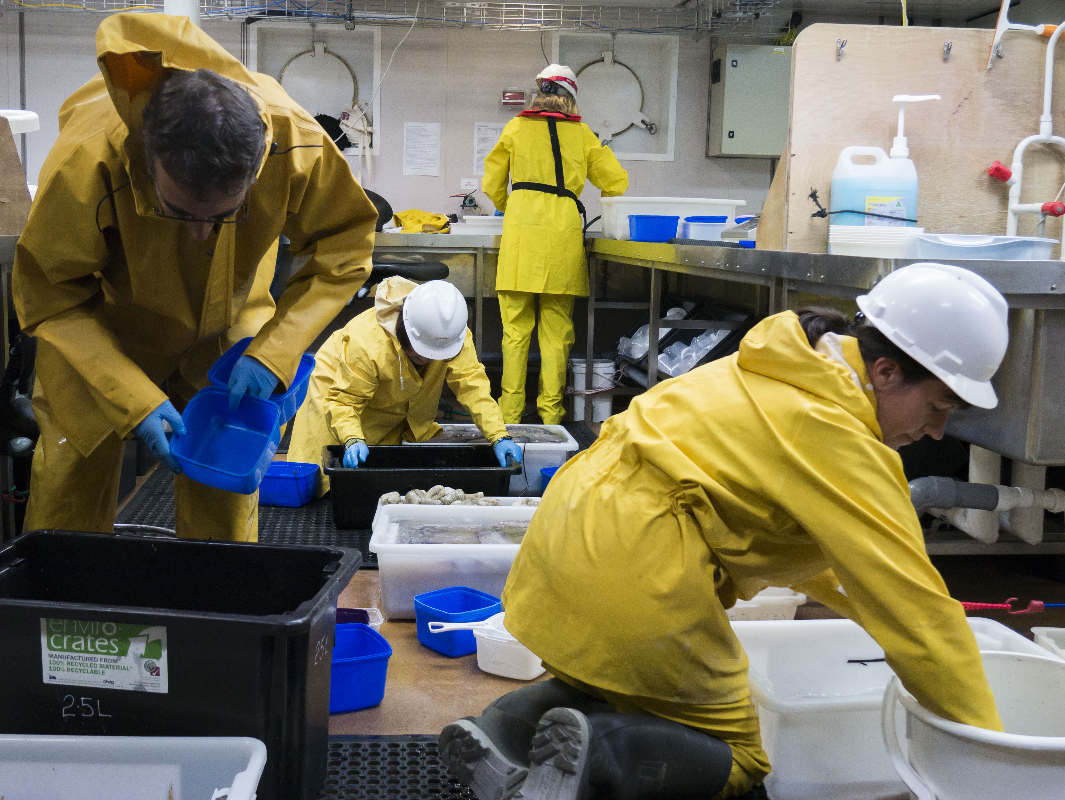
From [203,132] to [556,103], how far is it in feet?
10.6

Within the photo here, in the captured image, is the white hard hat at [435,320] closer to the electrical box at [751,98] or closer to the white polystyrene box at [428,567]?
the white polystyrene box at [428,567]

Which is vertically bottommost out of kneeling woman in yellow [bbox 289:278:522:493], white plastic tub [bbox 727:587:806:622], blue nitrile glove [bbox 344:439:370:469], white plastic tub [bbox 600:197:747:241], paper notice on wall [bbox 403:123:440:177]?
white plastic tub [bbox 727:587:806:622]

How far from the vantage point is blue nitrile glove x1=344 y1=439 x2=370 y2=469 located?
283 centimetres

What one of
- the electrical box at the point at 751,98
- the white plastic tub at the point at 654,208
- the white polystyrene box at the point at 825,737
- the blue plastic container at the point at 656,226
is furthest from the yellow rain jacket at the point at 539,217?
the white polystyrene box at the point at 825,737

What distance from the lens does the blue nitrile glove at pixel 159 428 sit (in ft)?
5.37

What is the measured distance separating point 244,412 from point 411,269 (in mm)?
2705

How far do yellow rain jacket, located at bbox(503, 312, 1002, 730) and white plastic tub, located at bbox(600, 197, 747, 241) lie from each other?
8.37ft

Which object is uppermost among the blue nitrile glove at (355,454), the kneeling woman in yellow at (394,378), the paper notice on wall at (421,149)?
the paper notice on wall at (421,149)

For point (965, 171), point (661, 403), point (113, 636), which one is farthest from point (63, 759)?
point (965, 171)

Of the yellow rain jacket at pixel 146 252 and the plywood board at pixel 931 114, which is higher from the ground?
the plywood board at pixel 931 114

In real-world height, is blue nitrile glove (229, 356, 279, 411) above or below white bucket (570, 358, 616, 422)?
above

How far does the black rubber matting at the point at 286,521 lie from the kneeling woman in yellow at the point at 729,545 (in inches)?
51.7

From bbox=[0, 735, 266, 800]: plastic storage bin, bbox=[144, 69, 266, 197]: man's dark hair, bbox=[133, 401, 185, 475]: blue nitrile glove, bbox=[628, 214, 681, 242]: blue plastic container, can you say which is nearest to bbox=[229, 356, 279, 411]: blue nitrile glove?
bbox=[133, 401, 185, 475]: blue nitrile glove

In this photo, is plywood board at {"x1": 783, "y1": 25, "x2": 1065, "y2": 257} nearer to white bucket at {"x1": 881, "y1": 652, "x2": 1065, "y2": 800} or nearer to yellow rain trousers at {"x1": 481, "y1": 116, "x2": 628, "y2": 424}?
white bucket at {"x1": 881, "y1": 652, "x2": 1065, "y2": 800}
